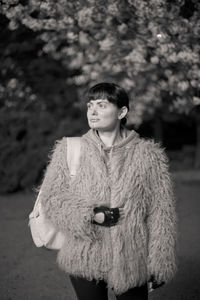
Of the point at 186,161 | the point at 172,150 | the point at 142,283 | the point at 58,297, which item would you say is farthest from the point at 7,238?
the point at 172,150

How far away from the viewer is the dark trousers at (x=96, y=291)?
2.70m

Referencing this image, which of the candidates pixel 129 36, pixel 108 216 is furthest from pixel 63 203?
pixel 129 36

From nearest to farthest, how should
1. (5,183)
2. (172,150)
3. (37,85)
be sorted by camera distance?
(5,183) < (37,85) < (172,150)

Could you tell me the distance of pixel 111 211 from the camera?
264 centimetres

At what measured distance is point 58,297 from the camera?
4457 mm

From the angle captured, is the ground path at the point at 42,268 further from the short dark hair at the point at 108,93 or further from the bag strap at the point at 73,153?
the short dark hair at the point at 108,93

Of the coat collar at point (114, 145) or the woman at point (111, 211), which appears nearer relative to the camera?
the woman at point (111, 211)

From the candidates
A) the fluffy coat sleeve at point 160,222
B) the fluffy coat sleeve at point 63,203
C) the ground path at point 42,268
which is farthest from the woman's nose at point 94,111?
the ground path at point 42,268

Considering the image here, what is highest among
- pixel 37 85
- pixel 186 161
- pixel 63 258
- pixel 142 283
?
pixel 37 85

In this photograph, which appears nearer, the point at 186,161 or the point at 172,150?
the point at 186,161

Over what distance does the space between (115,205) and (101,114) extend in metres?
0.57

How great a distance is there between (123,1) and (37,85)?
559 cm

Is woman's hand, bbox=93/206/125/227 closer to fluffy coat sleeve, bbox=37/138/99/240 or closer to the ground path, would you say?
fluffy coat sleeve, bbox=37/138/99/240

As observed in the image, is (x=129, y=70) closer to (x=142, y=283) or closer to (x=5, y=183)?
(x=5, y=183)
